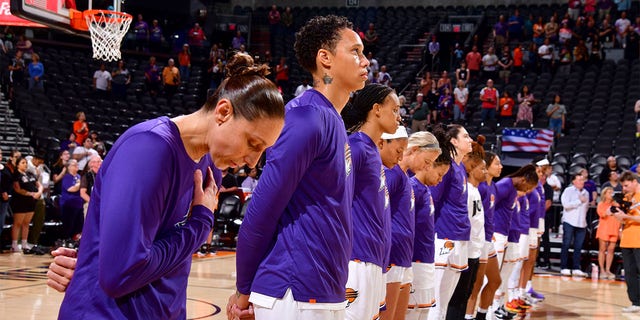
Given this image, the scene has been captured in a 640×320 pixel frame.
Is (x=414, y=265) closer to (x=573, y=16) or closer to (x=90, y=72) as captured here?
(x=90, y=72)

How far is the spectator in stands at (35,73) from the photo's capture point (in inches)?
711

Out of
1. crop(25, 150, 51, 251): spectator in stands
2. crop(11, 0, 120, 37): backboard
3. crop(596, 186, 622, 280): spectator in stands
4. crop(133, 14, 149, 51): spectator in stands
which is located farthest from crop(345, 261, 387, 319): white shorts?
crop(133, 14, 149, 51): spectator in stands

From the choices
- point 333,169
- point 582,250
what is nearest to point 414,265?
point 333,169

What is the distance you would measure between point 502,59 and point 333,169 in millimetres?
19237

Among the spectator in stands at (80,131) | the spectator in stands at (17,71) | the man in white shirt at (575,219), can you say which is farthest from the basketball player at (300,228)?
the spectator in stands at (17,71)

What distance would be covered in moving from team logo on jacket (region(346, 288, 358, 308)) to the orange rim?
5968 mm

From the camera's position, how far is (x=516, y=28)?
22625mm

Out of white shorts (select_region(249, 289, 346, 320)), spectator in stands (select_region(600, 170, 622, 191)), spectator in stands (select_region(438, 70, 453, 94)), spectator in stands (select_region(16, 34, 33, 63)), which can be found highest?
spectator in stands (select_region(16, 34, 33, 63))

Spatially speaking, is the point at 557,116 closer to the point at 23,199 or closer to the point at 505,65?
the point at 505,65

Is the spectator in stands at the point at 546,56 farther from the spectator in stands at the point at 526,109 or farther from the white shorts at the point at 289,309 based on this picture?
the white shorts at the point at 289,309

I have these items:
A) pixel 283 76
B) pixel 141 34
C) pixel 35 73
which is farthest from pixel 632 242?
pixel 141 34

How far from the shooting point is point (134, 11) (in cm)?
2553

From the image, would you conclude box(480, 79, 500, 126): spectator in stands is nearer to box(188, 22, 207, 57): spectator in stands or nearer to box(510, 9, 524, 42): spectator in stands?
box(510, 9, 524, 42): spectator in stands

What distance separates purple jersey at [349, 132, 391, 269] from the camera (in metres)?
3.79
